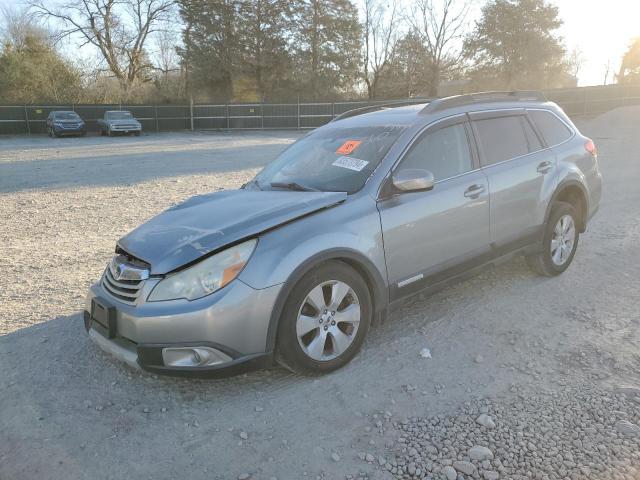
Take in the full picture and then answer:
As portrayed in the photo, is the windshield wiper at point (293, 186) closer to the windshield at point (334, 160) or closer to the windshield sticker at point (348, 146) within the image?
the windshield at point (334, 160)

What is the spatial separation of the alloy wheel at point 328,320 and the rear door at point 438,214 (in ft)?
1.31

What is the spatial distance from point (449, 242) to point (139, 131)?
29.7 metres

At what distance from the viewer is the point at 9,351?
12.5 feet

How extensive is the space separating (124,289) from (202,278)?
23.7 inches

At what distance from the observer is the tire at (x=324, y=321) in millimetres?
3121

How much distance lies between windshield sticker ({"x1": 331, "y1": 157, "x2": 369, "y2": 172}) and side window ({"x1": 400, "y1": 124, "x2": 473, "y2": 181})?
0.29 m

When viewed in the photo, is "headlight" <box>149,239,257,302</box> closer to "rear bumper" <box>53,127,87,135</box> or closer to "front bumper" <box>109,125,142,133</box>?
"front bumper" <box>109,125,142,133</box>

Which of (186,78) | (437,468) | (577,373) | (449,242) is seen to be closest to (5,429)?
(437,468)

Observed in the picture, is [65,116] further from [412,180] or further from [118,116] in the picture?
[412,180]

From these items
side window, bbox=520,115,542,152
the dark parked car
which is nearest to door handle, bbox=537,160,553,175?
side window, bbox=520,115,542,152

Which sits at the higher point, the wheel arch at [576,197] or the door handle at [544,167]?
the door handle at [544,167]

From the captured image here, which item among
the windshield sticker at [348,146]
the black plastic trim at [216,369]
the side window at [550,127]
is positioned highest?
the side window at [550,127]

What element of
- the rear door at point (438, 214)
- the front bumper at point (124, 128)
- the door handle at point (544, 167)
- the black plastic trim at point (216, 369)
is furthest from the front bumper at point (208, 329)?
the front bumper at point (124, 128)

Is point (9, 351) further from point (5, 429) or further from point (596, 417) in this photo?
point (596, 417)
